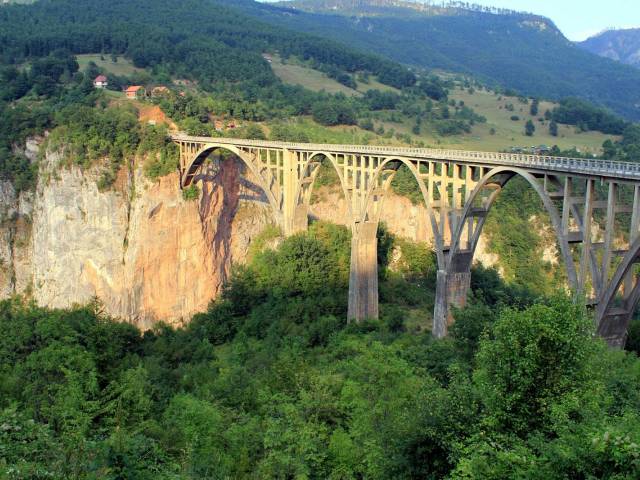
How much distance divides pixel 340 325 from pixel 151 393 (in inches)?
674

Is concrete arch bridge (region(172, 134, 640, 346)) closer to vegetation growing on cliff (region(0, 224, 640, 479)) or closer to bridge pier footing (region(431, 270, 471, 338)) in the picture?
bridge pier footing (region(431, 270, 471, 338))

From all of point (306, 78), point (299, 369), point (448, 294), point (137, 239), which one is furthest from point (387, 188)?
point (306, 78)

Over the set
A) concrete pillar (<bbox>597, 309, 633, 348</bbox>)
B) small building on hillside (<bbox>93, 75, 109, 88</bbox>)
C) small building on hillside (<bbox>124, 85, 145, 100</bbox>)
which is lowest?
concrete pillar (<bbox>597, 309, 633, 348</bbox>)

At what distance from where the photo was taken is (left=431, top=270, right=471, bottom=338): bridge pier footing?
121 feet

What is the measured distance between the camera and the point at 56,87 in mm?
82562

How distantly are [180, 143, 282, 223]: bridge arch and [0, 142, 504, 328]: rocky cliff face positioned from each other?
1091mm

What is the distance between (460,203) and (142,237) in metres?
31.8

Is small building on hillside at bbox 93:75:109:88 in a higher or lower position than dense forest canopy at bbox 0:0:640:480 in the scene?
higher

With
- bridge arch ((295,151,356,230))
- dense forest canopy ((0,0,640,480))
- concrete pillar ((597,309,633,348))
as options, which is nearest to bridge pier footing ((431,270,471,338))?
dense forest canopy ((0,0,640,480))

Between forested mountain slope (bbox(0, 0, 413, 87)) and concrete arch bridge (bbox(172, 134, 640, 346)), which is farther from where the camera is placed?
forested mountain slope (bbox(0, 0, 413, 87))

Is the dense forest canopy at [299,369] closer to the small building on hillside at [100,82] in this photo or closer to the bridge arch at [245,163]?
the small building on hillside at [100,82]

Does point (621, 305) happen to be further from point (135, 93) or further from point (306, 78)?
point (306, 78)

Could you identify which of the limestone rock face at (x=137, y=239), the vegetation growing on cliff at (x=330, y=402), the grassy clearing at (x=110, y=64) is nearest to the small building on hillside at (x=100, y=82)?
the grassy clearing at (x=110, y=64)

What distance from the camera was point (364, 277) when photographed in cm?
4522
